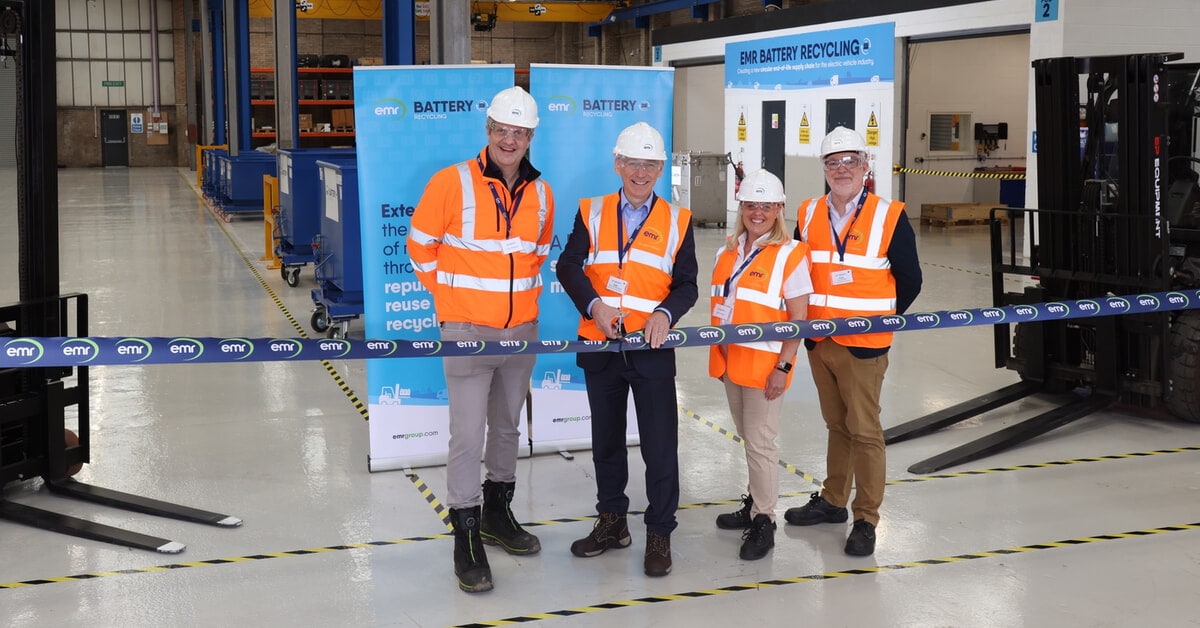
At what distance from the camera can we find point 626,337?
15.4 feet

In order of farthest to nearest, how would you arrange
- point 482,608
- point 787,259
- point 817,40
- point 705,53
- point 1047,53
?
1. point 705,53
2. point 817,40
3. point 1047,53
4. point 787,259
5. point 482,608

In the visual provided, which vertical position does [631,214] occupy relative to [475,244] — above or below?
above

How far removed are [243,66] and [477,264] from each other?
20.0 metres

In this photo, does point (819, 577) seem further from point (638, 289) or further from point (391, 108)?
point (391, 108)

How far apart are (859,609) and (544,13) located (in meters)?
30.0

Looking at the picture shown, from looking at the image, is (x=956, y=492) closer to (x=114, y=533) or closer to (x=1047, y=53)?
(x=114, y=533)

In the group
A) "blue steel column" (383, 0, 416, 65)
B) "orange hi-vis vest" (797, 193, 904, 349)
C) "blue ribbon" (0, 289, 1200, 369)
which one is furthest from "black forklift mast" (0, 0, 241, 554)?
"blue steel column" (383, 0, 416, 65)

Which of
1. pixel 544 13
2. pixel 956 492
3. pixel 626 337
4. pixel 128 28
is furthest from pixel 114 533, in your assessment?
pixel 128 28

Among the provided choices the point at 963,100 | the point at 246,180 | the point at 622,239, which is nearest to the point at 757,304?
the point at 622,239

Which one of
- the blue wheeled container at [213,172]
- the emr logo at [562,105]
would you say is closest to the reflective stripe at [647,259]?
the emr logo at [562,105]

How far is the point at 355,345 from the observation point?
15.2 ft

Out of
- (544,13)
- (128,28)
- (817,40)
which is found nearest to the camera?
(817,40)

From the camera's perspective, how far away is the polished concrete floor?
15.4 ft

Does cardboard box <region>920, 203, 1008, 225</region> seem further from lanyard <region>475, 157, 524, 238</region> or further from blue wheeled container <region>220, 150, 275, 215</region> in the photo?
lanyard <region>475, 157, 524, 238</region>
